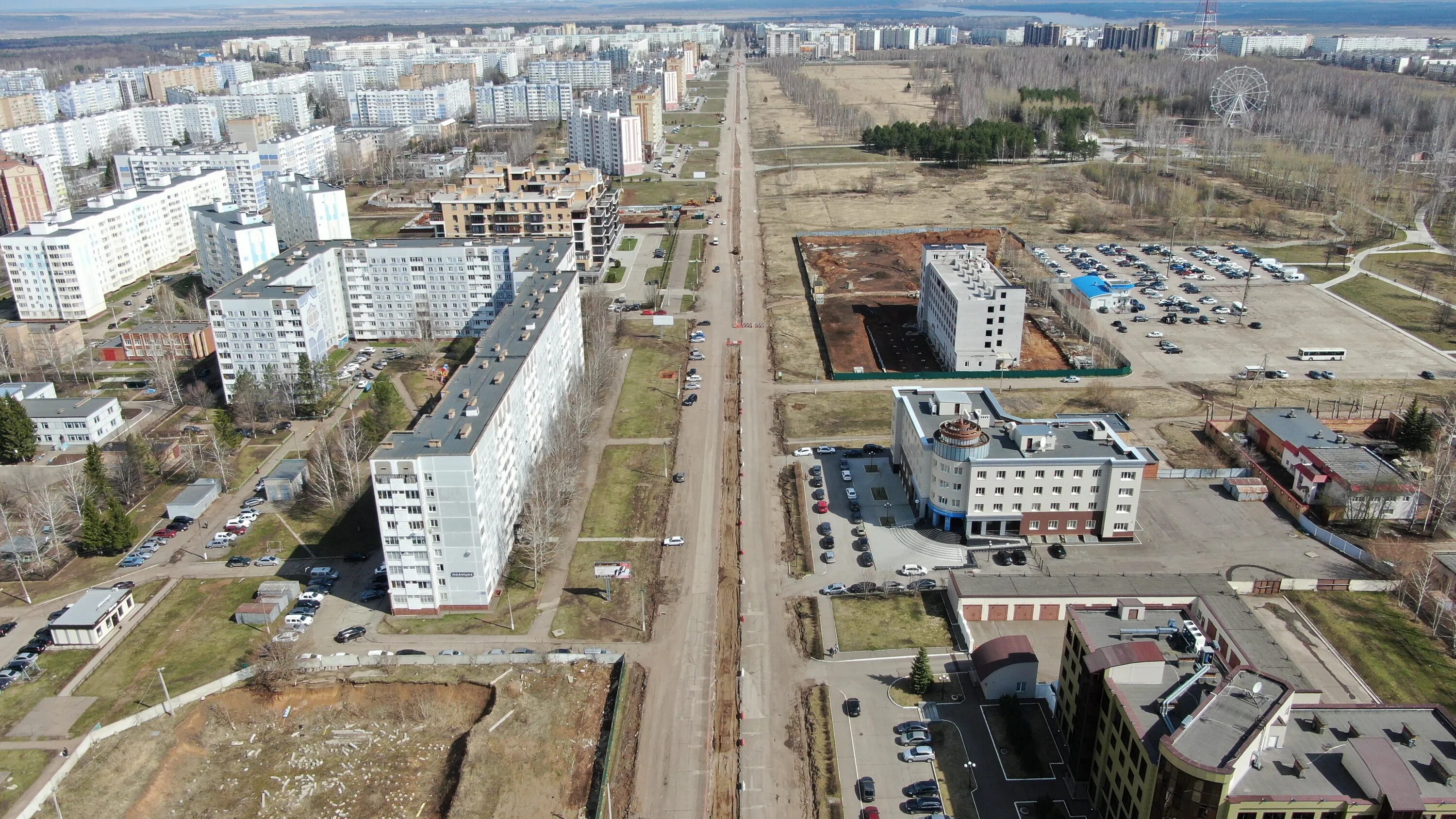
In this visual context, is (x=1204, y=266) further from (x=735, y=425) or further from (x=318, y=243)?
(x=318, y=243)

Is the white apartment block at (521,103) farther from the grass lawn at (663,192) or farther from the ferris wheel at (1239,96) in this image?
the ferris wheel at (1239,96)

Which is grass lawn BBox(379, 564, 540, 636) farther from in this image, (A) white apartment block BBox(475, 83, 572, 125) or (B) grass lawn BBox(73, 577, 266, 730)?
(A) white apartment block BBox(475, 83, 572, 125)

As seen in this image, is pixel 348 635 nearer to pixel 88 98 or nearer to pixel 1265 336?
pixel 1265 336

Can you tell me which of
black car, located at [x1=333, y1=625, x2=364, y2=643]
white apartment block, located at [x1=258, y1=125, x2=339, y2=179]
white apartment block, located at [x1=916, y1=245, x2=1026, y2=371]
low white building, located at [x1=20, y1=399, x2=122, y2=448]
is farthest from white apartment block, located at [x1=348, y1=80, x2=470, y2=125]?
black car, located at [x1=333, y1=625, x2=364, y2=643]

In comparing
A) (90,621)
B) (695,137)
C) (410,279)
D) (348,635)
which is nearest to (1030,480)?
(348,635)

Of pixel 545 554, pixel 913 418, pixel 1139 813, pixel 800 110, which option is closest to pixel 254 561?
pixel 545 554
